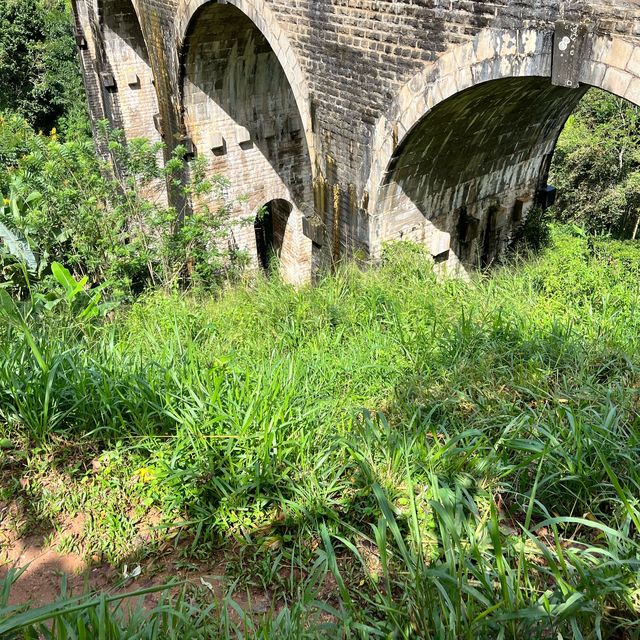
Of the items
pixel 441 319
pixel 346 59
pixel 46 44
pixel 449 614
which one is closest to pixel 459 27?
pixel 346 59

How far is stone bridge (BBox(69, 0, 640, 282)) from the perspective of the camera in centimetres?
397

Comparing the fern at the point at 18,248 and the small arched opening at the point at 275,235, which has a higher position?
the fern at the point at 18,248

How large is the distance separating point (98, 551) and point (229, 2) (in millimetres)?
6408

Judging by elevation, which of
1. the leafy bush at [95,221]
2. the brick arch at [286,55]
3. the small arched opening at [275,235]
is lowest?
the small arched opening at [275,235]

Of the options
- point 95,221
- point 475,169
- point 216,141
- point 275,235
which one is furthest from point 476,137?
point 275,235

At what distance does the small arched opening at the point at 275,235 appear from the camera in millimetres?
11250

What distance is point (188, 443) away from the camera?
2514 mm

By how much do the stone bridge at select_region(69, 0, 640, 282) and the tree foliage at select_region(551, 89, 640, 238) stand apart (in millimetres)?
6164

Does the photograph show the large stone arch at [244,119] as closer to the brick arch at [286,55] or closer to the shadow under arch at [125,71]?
the brick arch at [286,55]

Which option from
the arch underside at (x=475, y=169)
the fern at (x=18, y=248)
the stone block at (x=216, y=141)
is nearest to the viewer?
the arch underside at (x=475, y=169)

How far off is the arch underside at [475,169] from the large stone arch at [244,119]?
88.2 inches

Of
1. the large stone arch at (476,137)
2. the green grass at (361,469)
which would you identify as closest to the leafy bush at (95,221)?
the large stone arch at (476,137)

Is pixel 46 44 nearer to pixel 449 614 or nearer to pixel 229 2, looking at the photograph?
pixel 229 2

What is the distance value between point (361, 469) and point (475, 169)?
15.6ft
